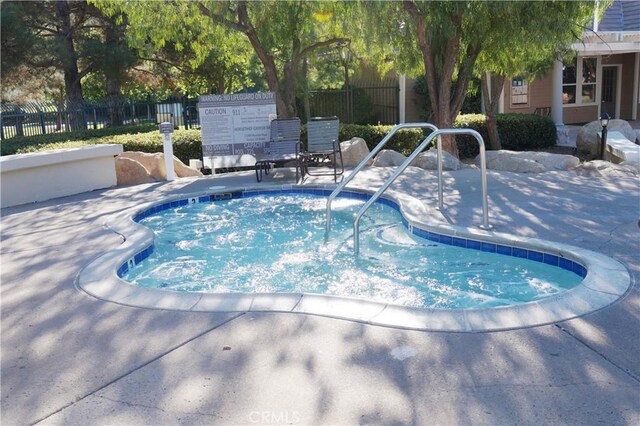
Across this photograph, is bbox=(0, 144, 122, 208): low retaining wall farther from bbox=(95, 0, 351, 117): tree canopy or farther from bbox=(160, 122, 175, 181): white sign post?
bbox=(95, 0, 351, 117): tree canopy

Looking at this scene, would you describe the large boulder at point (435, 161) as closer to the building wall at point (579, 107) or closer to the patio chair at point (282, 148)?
the patio chair at point (282, 148)

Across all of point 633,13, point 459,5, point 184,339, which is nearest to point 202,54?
point 459,5

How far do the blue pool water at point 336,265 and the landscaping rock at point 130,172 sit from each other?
2.49 m

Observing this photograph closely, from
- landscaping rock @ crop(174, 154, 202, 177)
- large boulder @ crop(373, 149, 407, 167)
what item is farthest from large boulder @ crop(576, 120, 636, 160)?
landscaping rock @ crop(174, 154, 202, 177)

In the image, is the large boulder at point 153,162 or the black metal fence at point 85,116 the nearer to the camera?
the large boulder at point 153,162

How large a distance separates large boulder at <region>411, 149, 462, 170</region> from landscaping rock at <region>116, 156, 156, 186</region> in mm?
4925

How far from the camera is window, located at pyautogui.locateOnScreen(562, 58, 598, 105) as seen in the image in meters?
22.1

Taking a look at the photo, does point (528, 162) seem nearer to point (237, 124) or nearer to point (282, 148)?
point (282, 148)

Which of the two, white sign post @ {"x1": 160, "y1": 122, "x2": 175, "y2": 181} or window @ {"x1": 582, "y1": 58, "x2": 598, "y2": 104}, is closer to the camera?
white sign post @ {"x1": 160, "y1": 122, "x2": 175, "y2": 181}

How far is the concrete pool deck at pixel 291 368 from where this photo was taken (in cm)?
302

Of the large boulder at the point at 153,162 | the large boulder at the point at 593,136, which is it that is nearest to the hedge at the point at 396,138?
the large boulder at the point at 153,162

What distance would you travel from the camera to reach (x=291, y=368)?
3.48m

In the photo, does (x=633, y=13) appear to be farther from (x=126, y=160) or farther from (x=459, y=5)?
(x=126, y=160)

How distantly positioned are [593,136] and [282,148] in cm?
882
